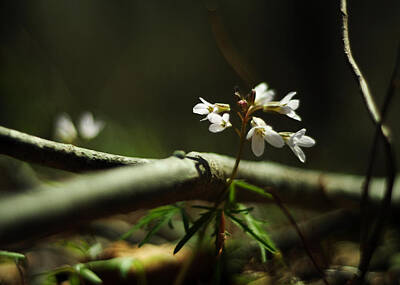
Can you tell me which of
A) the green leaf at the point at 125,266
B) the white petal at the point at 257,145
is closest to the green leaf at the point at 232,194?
the white petal at the point at 257,145

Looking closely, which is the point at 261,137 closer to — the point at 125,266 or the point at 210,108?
the point at 210,108

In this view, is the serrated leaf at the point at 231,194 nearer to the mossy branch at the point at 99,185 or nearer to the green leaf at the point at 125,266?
the mossy branch at the point at 99,185

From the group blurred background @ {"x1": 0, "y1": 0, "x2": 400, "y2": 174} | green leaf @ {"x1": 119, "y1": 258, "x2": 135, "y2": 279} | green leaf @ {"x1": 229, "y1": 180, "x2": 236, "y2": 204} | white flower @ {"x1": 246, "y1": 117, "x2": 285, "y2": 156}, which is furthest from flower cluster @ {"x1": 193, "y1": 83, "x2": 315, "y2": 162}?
blurred background @ {"x1": 0, "y1": 0, "x2": 400, "y2": 174}

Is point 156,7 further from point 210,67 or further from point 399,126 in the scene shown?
point 399,126

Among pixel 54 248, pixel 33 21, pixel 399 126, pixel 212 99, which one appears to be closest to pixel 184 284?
pixel 54 248

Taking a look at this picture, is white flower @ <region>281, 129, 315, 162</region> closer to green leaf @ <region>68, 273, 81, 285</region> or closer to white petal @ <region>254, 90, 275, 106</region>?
white petal @ <region>254, 90, 275, 106</region>

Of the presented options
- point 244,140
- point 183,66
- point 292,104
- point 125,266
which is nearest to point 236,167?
point 244,140

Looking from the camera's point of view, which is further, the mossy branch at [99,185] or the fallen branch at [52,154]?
the fallen branch at [52,154]
